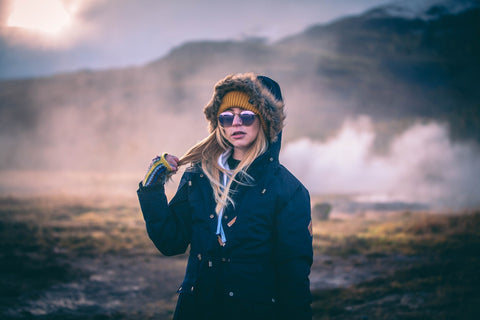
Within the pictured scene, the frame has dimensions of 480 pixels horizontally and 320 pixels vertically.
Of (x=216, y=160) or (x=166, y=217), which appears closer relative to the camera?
(x=166, y=217)

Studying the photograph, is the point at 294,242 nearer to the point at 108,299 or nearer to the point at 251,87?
the point at 251,87

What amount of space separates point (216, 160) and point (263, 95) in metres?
0.62

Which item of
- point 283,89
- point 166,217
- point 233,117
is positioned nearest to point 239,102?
point 233,117

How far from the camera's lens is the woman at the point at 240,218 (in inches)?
81.0

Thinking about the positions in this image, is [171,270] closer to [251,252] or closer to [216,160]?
[216,160]

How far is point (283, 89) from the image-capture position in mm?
66062

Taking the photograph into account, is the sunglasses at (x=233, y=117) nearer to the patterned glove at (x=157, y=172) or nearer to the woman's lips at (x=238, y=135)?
the woman's lips at (x=238, y=135)

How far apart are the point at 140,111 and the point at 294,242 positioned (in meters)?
61.3

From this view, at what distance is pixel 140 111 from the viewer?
2345 inches

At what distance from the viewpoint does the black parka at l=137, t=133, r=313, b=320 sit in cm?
205

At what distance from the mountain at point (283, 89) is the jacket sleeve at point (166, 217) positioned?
44383 millimetres

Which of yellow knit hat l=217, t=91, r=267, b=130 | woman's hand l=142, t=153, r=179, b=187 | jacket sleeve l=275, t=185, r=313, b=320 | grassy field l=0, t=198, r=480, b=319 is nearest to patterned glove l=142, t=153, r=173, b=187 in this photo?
woman's hand l=142, t=153, r=179, b=187

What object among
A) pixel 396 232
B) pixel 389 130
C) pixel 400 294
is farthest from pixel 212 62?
pixel 400 294

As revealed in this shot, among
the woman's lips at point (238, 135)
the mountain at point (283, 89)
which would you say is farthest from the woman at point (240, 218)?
the mountain at point (283, 89)
